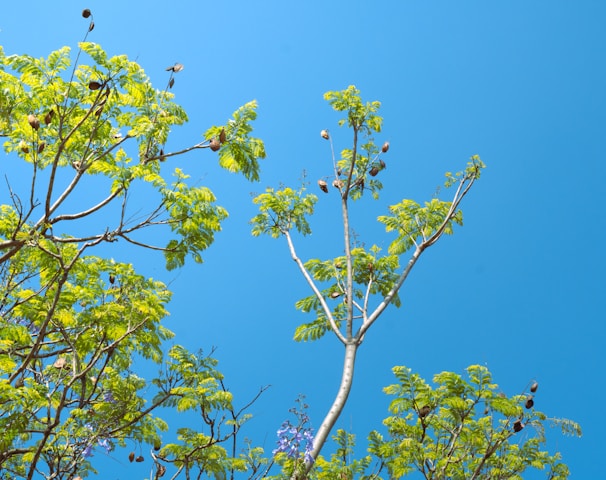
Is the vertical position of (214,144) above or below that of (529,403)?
above

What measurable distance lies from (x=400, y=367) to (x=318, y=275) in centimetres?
227

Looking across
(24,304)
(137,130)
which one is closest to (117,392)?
(24,304)

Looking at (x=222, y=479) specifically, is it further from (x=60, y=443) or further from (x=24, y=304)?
(x=24, y=304)

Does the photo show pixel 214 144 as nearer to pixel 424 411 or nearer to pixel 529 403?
pixel 424 411

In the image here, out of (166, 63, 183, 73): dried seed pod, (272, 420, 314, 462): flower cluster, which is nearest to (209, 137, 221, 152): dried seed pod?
(166, 63, 183, 73): dried seed pod

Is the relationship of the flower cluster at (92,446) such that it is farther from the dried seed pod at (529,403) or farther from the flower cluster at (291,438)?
the dried seed pod at (529,403)

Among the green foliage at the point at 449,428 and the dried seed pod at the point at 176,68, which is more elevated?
the dried seed pod at the point at 176,68

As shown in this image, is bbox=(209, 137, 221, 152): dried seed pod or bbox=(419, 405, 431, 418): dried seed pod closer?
bbox=(209, 137, 221, 152): dried seed pod

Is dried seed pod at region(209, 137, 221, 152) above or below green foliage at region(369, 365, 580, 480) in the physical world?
above

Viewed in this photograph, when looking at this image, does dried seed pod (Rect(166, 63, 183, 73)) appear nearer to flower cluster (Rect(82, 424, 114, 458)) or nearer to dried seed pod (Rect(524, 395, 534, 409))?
flower cluster (Rect(82, 424, 114, 458))

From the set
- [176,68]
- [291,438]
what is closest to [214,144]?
[176,68]

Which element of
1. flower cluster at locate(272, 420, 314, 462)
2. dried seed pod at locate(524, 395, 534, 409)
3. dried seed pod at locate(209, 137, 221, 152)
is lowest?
flower cluster at locate(272, 420, 314, 462)

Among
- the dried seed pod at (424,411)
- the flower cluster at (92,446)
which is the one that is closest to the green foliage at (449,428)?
the dried seed pod at (424,411)

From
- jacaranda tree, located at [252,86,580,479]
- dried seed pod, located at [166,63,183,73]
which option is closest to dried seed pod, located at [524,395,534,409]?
jacaranda tree, located at [252,86,580,479]
